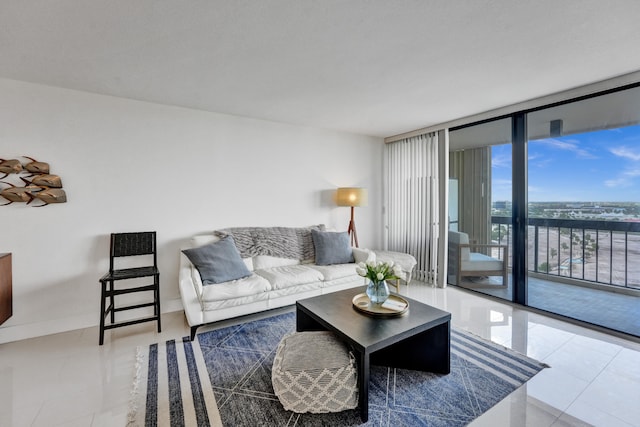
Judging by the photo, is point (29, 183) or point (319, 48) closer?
point (319, 48)

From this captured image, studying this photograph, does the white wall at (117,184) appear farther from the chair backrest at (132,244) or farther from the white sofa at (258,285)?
the white sofa at (258,285)

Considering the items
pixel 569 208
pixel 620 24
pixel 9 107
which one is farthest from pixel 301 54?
pixel 569 208

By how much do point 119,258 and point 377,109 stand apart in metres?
3.45

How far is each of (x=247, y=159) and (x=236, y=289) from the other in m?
1.84

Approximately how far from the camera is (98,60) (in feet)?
7.48

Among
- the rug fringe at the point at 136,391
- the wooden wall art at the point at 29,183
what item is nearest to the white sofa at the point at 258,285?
the rug fringe at the point at 136,391

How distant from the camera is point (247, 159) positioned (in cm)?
384

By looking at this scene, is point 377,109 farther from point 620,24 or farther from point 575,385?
point 575,385

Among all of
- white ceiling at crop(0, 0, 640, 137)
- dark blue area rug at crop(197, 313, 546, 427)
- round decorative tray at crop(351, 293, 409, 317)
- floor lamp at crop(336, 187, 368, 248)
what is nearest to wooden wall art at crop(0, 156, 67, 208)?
white ceiling at crop(0, 0, 640, 137)

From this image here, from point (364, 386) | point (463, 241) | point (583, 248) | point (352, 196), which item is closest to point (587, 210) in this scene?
point (583, 248)

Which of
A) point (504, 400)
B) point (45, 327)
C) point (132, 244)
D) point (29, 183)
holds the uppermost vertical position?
point (29, 183)

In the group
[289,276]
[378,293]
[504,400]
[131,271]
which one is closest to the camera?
[504,400]

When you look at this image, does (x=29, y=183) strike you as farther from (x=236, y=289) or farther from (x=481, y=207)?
(x=481, y=207)

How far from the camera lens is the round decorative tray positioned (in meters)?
2.07
